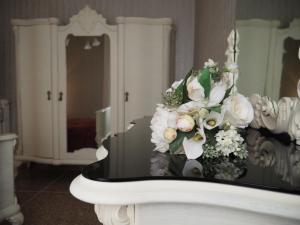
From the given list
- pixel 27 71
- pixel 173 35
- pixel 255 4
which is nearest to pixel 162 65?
pixel 173 35

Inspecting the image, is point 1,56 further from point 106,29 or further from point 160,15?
point 160,15

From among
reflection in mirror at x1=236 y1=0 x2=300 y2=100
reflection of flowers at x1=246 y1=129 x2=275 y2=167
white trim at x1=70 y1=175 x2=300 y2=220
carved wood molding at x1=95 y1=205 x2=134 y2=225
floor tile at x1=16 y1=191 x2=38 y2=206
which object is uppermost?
reflection in mirror at x1=236 y1=0 x2=300 y2=100

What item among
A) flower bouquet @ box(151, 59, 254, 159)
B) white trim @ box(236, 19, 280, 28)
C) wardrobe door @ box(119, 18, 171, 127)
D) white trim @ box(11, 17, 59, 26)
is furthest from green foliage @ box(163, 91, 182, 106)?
white trim @ box(11, 17, 59, 26)

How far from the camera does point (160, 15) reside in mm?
3670

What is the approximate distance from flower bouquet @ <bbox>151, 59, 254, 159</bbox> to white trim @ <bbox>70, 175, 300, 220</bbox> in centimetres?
19

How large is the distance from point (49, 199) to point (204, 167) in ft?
7.74

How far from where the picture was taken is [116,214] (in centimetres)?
63

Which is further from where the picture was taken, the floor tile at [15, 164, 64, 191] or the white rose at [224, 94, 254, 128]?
the floor tile at [15, 164, 64, 191]

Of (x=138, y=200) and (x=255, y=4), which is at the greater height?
(x=255, y=4)

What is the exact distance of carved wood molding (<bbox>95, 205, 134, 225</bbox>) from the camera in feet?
2.06

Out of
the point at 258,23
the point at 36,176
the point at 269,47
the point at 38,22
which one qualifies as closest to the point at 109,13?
Result: the point at 38,22

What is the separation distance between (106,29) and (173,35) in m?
0.96

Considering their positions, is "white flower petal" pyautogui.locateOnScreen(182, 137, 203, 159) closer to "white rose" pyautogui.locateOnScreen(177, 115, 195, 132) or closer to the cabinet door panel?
"white rose" pyautogui.locateOnScreen(177, 115, 195, 132)

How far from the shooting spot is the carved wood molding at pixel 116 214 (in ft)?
2.06
